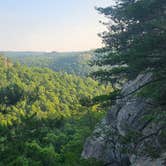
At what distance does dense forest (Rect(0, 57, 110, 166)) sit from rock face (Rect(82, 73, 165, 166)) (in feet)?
3.94

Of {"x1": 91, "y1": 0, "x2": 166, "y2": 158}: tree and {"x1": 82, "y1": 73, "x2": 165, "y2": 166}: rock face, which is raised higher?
{"x1": 91, "y1": 0, "x2": 166, "y2": 158}: tree

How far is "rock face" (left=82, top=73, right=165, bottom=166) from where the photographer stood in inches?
622

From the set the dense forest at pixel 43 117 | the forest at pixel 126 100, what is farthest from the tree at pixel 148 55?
the dense forest at pixel 43 117

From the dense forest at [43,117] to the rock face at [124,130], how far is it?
1.20 meters

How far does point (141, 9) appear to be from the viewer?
1816 cm

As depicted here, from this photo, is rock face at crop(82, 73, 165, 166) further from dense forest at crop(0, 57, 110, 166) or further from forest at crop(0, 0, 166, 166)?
dense forest at crop(0, 57, 110, 166)

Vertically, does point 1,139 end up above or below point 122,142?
below

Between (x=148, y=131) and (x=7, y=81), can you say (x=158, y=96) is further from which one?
(x=7, y=81)

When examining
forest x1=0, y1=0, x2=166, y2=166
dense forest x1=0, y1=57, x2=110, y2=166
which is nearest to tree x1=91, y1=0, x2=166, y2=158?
forest x1=0, y1=0, x2=166, y2=166

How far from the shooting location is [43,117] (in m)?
86.2

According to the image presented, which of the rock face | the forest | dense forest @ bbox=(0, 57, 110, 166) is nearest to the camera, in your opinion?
the forest

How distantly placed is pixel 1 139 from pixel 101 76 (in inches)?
1139

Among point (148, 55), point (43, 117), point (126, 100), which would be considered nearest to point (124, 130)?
point (126, 100)

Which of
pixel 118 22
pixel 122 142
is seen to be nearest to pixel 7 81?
pixel 118 22
